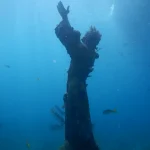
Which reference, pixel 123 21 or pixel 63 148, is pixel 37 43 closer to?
pixel 123 21

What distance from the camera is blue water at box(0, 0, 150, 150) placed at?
32.6 m

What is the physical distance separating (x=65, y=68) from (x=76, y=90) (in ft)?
194

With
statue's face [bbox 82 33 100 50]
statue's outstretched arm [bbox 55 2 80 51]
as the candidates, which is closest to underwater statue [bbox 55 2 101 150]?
statue's outstretched arm [bbox 55 2 80 51]

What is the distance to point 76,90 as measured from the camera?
840 centimetres

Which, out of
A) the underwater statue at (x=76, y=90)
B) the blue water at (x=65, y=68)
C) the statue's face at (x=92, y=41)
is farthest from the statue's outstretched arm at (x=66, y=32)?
the blue water at (x=65, y=68)

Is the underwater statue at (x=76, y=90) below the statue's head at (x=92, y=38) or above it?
below

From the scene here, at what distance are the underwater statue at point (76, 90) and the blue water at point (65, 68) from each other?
11.9m

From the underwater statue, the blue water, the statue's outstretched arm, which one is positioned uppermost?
the blue water

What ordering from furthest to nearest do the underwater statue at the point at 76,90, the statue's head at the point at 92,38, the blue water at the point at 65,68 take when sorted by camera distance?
the blue water at the point at 65,68
the statue's head at the point at 92,38
the underwater statue at the point at 76,90

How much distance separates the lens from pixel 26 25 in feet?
183

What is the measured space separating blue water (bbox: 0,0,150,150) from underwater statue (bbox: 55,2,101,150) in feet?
39.0

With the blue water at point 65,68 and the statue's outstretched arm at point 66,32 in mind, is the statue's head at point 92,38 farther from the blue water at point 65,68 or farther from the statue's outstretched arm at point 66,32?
the blue water at point 65,68

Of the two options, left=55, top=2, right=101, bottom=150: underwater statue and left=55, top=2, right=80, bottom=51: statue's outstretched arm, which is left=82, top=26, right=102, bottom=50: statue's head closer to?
left=55, top=2, right=101, bottom=150: underwater statue

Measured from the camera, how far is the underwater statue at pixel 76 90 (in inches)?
327
